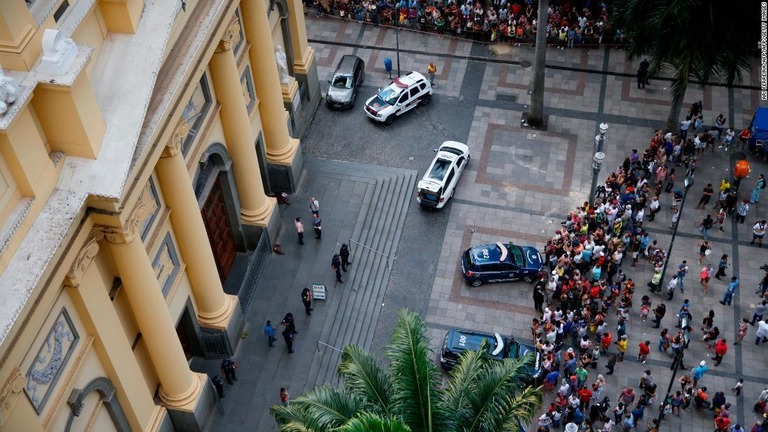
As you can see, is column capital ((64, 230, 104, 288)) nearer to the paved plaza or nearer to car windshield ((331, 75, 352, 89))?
the paved plaza

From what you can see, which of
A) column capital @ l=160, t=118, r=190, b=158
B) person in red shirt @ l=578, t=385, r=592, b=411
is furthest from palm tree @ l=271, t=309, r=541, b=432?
person in red shirt @ l=578, t=385, r=592, b=411

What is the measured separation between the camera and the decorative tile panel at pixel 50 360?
21188mm

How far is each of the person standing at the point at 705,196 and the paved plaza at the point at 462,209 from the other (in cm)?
36

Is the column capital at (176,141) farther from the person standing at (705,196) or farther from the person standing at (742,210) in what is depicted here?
the person standing at (742,210)

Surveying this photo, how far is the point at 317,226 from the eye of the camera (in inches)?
1421

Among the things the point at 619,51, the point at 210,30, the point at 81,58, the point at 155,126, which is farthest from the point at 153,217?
the point at 619,51

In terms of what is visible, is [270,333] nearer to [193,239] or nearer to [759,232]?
[193,239]

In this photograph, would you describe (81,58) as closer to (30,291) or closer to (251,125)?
(30,291)

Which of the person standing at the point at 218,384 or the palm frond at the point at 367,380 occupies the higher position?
the person standing at the point at 218,384

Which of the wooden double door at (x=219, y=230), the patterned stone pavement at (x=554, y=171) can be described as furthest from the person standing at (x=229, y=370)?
the patterned stone pavement at (x=554, y=171)

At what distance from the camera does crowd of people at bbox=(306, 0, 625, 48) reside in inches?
1822

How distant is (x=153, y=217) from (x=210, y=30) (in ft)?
19.5

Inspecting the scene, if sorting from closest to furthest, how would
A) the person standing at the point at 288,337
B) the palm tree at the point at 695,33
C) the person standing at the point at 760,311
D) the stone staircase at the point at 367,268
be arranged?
the person standing at the point at 288,337 → the stone staircase at the point at 367,268 → the person standing at the point at 760,311 → the palm tree at the point at 695,33

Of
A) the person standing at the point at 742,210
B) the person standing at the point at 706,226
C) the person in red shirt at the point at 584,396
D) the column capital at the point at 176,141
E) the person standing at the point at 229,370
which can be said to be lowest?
the person standing at the point at 229,370
